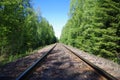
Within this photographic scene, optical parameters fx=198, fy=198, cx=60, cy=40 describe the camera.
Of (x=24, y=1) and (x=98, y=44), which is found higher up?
(x=24, y=1)

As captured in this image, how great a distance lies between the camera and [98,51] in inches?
816

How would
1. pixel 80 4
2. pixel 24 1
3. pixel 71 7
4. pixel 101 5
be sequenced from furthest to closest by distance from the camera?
pixel 71 7
pixel 80 4
pixel 24 1
pixel 101 5

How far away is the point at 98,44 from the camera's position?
64.5 feet

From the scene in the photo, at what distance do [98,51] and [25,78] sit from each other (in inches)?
625

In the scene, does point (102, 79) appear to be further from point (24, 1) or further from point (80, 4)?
point (80, 4)

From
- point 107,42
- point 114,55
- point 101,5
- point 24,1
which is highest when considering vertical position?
point 24,1

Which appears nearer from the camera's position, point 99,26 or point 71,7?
point 99,26

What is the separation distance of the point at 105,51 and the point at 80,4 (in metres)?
23.4

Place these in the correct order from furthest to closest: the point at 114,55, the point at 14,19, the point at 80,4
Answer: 1. the point at 80,4
2. the point at 14,19
3. the point at 114,55

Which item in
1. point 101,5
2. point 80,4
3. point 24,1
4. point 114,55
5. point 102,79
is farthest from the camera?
point 80,4

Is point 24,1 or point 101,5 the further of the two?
point 24,1

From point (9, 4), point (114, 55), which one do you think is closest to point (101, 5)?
point (114, 55)

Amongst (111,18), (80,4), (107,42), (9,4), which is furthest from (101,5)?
(80,4)

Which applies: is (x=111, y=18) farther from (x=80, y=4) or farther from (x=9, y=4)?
(x=80, y=4)
